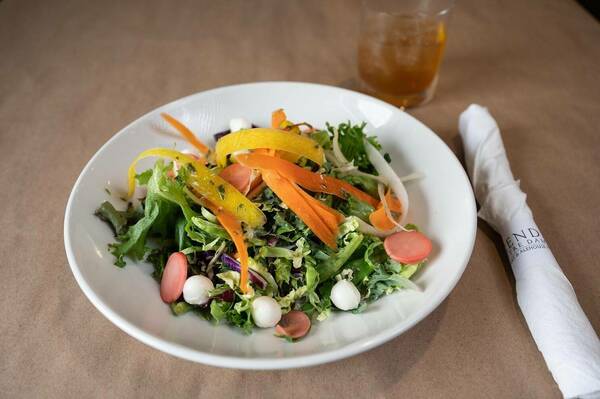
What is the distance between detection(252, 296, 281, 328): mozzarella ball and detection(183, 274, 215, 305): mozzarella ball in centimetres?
11

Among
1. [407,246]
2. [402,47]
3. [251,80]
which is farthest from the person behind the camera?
[251,80]

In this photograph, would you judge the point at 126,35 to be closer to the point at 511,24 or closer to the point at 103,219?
the point at 103,219

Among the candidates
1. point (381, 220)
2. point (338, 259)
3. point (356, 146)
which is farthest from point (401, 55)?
point (338, 259)

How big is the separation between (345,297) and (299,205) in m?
0.23

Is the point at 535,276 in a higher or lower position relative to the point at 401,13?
lower

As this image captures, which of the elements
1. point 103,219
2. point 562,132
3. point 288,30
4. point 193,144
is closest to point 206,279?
point 103,219

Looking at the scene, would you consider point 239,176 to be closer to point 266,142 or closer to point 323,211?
point 266,142

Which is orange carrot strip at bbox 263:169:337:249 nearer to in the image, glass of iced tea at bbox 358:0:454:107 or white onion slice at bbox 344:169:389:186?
white onion slice at bbox 344:169:389:186

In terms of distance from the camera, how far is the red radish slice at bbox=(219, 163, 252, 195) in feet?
3.98

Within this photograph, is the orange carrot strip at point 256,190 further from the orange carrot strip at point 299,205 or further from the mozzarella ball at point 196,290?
the mozzarella ball at point 196,290

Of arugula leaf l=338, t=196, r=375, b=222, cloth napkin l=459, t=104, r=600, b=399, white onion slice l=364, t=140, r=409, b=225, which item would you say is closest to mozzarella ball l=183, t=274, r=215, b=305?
arugula leaf l=338, t=196, r=375, b=222

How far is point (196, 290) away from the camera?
1058 millimetres

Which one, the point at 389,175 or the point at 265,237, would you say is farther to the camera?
the point at 389,175

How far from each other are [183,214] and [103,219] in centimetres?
19
